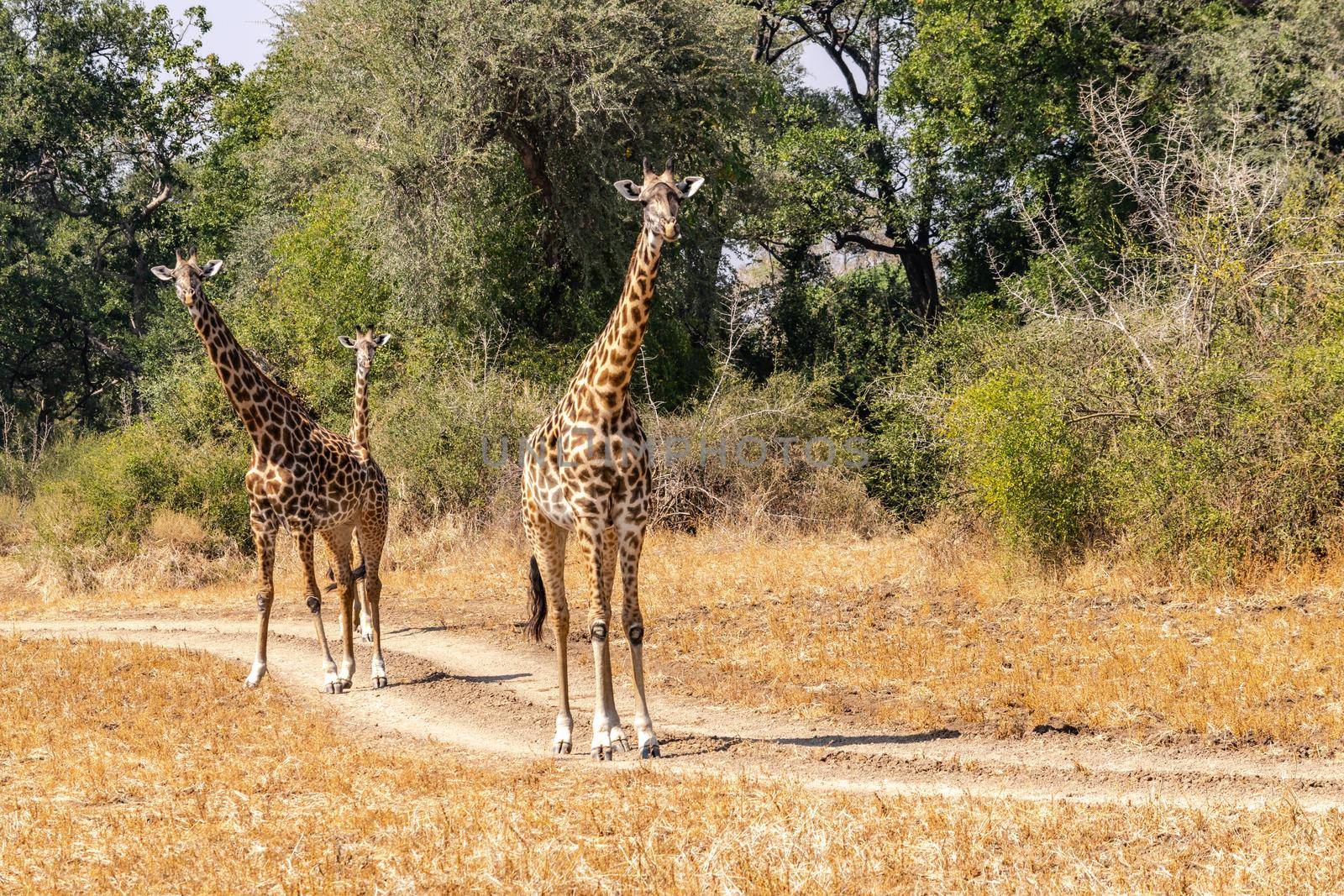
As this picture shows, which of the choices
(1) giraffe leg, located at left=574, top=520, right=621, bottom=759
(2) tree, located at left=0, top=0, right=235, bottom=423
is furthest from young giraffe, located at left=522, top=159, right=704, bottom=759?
(2) tree, located at left=0, top=0, right=235, bottom=423

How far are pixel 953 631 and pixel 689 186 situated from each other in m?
5.81

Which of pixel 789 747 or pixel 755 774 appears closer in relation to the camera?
pixel 755 774

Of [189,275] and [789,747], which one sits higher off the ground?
[189,275]

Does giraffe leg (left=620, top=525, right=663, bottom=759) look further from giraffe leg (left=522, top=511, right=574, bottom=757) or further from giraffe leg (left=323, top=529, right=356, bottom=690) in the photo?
giraffe leg (left=323, top=529, right=356, bottom=690)

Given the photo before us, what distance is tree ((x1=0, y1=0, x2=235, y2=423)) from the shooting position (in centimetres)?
3045

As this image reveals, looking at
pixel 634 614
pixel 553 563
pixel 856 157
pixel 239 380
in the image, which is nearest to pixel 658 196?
pixel 634 614

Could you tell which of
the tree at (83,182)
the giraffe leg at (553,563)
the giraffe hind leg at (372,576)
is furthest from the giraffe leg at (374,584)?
the tree at (83,182)

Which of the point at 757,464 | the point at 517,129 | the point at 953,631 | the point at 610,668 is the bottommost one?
the point at 953,631

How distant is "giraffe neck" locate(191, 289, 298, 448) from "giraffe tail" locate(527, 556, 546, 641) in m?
2.77

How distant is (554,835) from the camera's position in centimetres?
643

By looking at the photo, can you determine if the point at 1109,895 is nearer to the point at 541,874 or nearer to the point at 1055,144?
the point at 541,874

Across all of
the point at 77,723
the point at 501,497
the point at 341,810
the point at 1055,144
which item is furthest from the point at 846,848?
the point at 1055,144

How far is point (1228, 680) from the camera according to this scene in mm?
8922

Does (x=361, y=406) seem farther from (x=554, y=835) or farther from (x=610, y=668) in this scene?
(x=554, y=835)
